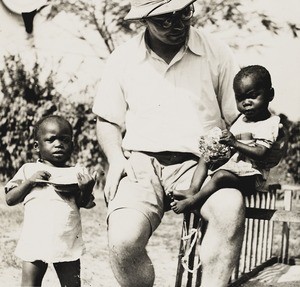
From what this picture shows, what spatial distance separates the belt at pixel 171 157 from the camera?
10.7 feet

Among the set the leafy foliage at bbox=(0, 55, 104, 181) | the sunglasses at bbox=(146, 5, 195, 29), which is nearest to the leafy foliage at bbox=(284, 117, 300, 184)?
the leafy foliage at bbox=(0, 55, 104, 181)

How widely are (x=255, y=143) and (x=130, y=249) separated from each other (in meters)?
0.77

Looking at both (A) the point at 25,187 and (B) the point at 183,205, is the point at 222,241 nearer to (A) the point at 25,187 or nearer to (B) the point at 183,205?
(B) the point at 183,205

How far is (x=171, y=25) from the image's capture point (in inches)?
125

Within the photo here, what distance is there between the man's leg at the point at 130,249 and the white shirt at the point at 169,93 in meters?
0.46

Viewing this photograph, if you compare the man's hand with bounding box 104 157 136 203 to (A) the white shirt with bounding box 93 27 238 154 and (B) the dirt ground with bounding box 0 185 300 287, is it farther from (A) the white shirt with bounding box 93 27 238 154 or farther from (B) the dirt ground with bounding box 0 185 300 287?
(B) the dirt ground with bounding box 0 185 300 287

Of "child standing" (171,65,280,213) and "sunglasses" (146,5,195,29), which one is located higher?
"sunglasses" (146,5,195,29)

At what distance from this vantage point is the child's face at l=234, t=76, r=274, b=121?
311 centimetres

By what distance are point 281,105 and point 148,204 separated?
3.65 meters

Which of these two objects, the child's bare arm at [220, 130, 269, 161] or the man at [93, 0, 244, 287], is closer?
the man at [93, 0, 244, 287]

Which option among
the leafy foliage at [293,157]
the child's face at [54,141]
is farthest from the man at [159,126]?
the leafy foliage at [293,157]

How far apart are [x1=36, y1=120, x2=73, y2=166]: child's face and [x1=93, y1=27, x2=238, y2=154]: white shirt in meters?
0.34

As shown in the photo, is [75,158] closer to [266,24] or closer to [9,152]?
[9,152]

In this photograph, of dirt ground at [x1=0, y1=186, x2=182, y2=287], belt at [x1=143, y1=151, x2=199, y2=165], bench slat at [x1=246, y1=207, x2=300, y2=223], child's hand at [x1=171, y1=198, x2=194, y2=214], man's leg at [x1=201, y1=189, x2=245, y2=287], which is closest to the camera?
man's leg at [x1=201, y1=189, x2=245, y2=287]
